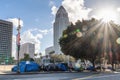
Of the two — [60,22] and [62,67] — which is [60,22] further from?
[62,67]

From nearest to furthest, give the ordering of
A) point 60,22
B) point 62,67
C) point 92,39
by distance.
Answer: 1. point 62,67
2. point 92,39
3. point 60,22

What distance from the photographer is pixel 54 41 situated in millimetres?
153750

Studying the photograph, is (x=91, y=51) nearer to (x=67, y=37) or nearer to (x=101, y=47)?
(x=101, y=47)

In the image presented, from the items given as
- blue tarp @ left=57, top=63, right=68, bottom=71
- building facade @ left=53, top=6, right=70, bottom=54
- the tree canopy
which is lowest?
blue tarp @ left=57, top=63, right=68, bottom=71

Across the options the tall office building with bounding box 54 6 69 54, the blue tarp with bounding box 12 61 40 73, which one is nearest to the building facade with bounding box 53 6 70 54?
the tall office building with bounding box 54 6 69 54

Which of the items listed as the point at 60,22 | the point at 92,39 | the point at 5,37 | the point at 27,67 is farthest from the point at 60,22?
the point at 27,67

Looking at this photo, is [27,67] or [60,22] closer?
[27,67]

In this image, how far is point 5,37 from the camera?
104 metres

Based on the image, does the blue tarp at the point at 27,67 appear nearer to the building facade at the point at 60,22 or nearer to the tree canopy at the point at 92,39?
the tree canopy at the point at 92,39

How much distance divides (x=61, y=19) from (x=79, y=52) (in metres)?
84.1

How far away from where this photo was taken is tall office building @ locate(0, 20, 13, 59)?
96.8 metres

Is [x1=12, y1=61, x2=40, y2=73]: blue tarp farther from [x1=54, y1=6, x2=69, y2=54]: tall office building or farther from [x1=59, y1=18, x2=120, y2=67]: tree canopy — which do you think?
[x1=54, y1=6, x2=69, y2=54]: tall office building

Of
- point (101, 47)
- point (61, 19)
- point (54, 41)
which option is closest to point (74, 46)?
point (101, 47)

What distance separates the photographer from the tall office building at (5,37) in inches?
3813
